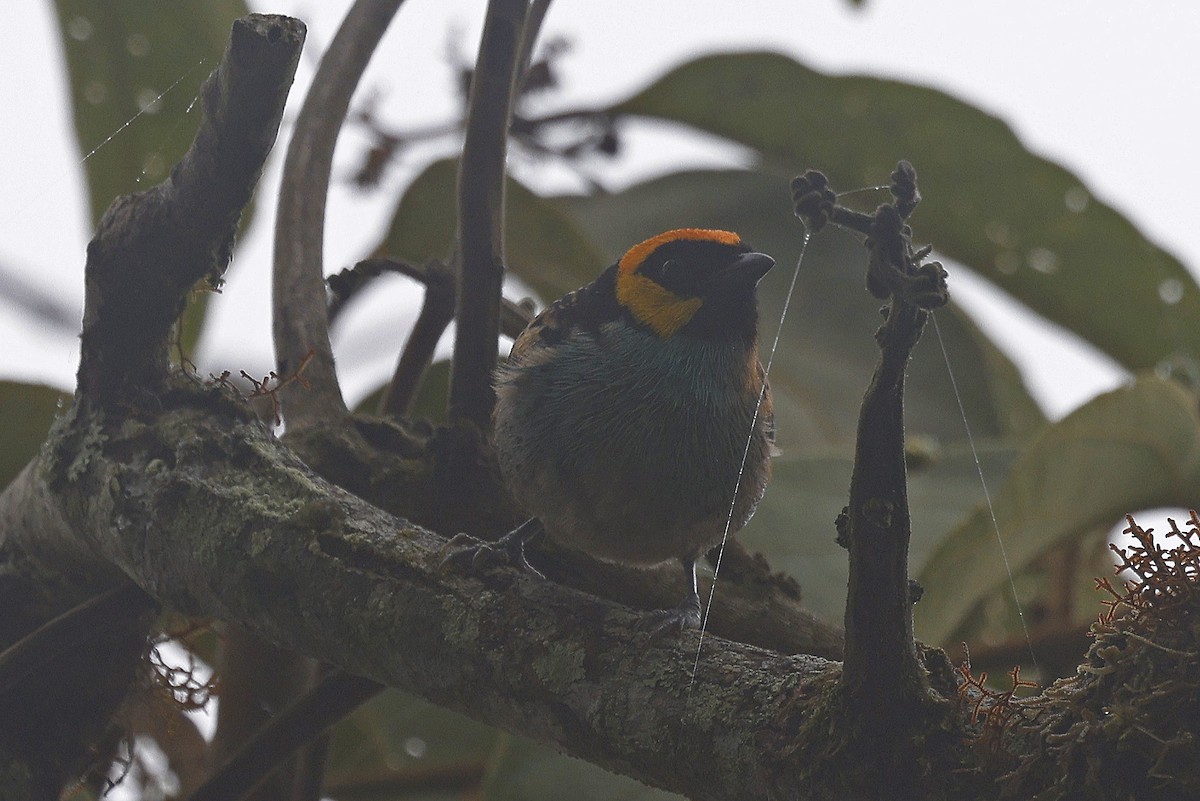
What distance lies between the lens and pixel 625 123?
3523 millimetres

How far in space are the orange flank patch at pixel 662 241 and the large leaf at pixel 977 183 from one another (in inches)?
44.9

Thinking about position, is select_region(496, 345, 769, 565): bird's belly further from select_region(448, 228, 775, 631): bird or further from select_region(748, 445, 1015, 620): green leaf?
select_region(748, 445, 1015, 620): green leaf

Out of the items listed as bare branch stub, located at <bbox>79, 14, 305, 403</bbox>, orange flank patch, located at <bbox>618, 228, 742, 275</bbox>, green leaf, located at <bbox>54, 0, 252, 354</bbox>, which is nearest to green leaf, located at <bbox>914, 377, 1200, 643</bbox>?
orange flank patch, located at <bbox>618, 228, 742, 275</bbox>

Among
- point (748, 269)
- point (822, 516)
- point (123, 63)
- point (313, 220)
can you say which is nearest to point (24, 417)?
point (313, 220)

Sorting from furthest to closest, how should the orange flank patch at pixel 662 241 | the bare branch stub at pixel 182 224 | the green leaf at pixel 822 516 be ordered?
the green leaf at pixel 822 516 < the orange flank patch at pixel 662 241 < the bare branch stub at pixel 182 224

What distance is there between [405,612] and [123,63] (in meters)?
2.22

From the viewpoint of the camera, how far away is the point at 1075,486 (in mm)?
2631

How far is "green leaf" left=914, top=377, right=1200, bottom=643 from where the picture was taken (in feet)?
8.45

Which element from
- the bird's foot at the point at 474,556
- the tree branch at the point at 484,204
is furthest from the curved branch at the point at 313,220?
the bird's foot at the point at 474,556

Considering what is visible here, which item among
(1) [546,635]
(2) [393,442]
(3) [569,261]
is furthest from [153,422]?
(3) [569,261]

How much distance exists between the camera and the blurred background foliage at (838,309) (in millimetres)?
2619

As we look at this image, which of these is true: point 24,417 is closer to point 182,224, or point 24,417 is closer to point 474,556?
point 182,224

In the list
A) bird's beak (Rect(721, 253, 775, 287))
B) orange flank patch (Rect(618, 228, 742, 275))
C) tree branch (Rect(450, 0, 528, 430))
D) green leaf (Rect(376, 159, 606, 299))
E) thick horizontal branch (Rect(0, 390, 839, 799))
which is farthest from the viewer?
green leaf (Rect(376, 159, 606, 299))

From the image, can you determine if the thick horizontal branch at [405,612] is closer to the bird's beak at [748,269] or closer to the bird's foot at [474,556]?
the bird's foot at [474,556]
